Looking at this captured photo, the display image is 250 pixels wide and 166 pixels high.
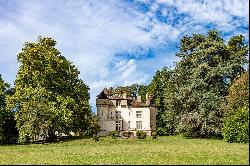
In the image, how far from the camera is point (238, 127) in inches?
1666

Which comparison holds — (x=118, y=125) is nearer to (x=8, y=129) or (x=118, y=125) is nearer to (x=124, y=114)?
(x=124, y=114)

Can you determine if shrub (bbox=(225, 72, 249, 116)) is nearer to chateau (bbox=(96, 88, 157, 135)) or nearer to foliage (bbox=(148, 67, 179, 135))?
foliage (bbox=(148, 67, 179, 135))

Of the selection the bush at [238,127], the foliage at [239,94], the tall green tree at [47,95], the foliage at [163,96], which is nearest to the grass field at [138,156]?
the bush at [238,127]

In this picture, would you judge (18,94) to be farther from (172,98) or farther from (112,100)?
(112,100)

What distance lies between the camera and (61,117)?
5453 centimetres

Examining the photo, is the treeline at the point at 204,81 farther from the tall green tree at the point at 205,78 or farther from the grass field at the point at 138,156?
the grass field at the point at 138,156

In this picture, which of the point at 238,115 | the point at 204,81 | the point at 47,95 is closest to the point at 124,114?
the point at 204,81

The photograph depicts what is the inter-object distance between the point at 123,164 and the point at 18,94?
129 feet

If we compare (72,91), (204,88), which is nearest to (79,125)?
(72,91)

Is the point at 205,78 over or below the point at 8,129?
over

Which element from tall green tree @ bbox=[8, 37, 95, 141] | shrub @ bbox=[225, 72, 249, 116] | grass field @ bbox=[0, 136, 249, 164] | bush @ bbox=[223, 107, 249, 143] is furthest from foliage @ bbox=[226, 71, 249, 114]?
tall green tree @ bbox=[8, 37, 95, 141]

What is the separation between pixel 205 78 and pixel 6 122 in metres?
26.7

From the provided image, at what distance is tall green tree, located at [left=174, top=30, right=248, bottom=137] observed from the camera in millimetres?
57406

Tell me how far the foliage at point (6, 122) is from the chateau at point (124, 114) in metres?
27.2
